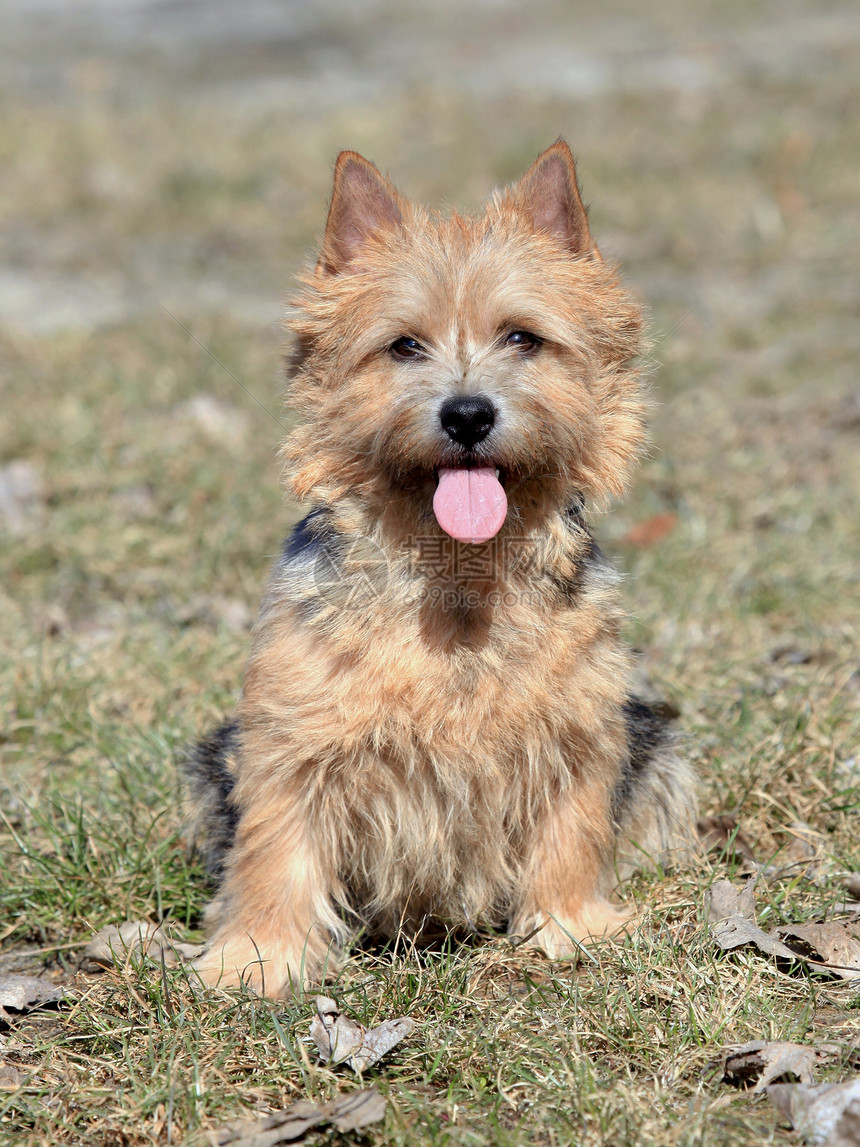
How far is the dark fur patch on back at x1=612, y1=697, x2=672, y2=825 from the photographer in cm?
345

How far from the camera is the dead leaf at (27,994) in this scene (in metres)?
2.98

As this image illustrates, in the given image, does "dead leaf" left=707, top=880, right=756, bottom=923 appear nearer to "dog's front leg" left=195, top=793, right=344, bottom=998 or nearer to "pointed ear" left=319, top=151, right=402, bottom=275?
"dog's front leg" left=195, top=793, right=344, bottom=998

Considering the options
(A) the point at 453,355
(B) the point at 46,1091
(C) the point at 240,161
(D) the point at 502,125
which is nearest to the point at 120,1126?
(B) the point at 46,1091

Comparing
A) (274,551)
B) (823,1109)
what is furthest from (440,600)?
(274,551)

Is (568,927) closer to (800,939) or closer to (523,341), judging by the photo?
(800,939)

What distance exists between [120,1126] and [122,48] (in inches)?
845

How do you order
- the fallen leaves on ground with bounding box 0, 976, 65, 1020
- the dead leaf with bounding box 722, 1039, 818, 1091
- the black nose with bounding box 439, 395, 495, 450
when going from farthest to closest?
the fallen leaves on ground with bounding box 0, 976, 65, 1020 < the black nose with bounding box 439, 395, 495, 450 < the dead leaf with bounding box 722, 1039, 818, 1091

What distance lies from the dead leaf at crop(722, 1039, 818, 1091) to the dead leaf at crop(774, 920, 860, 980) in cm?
42

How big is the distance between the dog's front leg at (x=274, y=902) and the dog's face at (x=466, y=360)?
0.89 m

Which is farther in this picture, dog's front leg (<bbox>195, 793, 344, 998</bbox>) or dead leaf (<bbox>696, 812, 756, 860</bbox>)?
dead leaf (<bbox>696, 812, 756, 860</bbox>)

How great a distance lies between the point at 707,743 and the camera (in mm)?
4074

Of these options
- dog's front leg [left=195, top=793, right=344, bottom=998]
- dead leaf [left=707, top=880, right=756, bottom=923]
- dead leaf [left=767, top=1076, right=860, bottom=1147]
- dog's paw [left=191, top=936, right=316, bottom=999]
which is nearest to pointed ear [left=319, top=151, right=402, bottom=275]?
dog's front leg [left=195, top=793, right=344, bottom=998]

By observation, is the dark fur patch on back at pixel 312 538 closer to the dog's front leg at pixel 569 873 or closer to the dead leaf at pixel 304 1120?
the dog's front leg at pixel 569 873

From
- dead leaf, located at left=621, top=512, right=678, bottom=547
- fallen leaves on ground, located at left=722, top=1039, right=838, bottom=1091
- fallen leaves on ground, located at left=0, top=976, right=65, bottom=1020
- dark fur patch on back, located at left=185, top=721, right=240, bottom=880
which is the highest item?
dead leaf, located at left=621, top=512, right=678, bottom=547
